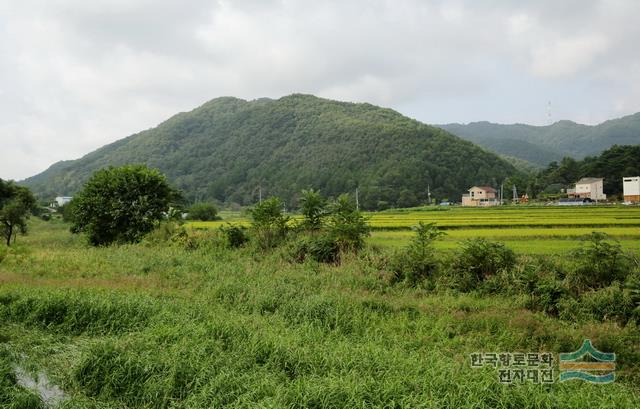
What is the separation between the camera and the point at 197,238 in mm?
16406

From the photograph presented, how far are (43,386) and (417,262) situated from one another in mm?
7835

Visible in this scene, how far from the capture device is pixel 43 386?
523 centimetres

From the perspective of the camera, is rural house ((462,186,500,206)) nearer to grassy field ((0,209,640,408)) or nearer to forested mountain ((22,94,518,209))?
forested mountain ((22,94,518,209))

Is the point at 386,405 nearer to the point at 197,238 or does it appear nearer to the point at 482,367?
the point at 482,367

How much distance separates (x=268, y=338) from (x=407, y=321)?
272cm

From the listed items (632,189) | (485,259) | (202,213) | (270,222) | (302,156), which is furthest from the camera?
(302,156)

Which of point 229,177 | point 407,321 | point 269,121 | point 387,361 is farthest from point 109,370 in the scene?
point 269,121

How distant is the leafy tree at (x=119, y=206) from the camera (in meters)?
19.5

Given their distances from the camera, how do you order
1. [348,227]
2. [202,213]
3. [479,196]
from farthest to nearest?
1. [479,196]
2. [202,213]
3. [348,227]

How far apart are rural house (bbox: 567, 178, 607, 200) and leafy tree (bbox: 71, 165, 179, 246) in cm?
4927

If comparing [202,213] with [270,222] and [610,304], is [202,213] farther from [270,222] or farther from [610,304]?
[610,304]

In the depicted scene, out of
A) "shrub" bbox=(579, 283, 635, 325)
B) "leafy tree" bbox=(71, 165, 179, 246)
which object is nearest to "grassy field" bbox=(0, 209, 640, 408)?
"shrub" bbox=(579, 283, 635, 325)

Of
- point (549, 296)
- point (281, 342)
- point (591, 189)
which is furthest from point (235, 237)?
point (591, 189)

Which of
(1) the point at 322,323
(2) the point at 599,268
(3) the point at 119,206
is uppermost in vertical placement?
(3) the point at 119,206
